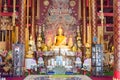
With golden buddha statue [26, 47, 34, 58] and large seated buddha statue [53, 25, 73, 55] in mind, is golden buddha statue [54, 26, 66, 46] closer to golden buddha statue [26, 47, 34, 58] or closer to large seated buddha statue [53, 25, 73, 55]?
large seated buddha statue [53, 25, 73, 55]

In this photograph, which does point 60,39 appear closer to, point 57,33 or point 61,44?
point 61,44

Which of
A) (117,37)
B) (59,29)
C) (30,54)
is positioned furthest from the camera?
(59,29)

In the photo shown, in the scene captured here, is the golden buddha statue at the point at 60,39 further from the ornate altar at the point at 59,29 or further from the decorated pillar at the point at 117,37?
the decorated pillar at the point at 117,37

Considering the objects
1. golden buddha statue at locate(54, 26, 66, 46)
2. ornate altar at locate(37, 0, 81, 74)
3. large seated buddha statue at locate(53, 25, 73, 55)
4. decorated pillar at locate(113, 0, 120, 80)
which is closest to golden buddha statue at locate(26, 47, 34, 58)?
ornate altar at locate(37, 0, 81, 74)

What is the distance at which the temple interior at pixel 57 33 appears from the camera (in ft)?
37.6

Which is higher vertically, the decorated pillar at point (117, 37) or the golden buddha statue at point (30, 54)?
the decorated pillar at point (117, 37)

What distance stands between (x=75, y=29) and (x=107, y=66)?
3741 mm

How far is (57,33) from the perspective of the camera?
14711mm

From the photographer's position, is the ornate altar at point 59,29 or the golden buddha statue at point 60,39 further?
the golden buddha statue at point 60,39

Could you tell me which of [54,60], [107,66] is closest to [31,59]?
[54,60]

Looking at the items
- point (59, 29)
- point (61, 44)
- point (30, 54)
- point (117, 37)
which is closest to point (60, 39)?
point (61, 44)

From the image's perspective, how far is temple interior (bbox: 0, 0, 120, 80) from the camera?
37.6ft

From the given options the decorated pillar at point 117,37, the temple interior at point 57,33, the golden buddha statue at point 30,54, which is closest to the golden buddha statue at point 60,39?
the temple interior at point 57,33

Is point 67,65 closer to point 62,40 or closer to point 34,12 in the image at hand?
point 62,40
